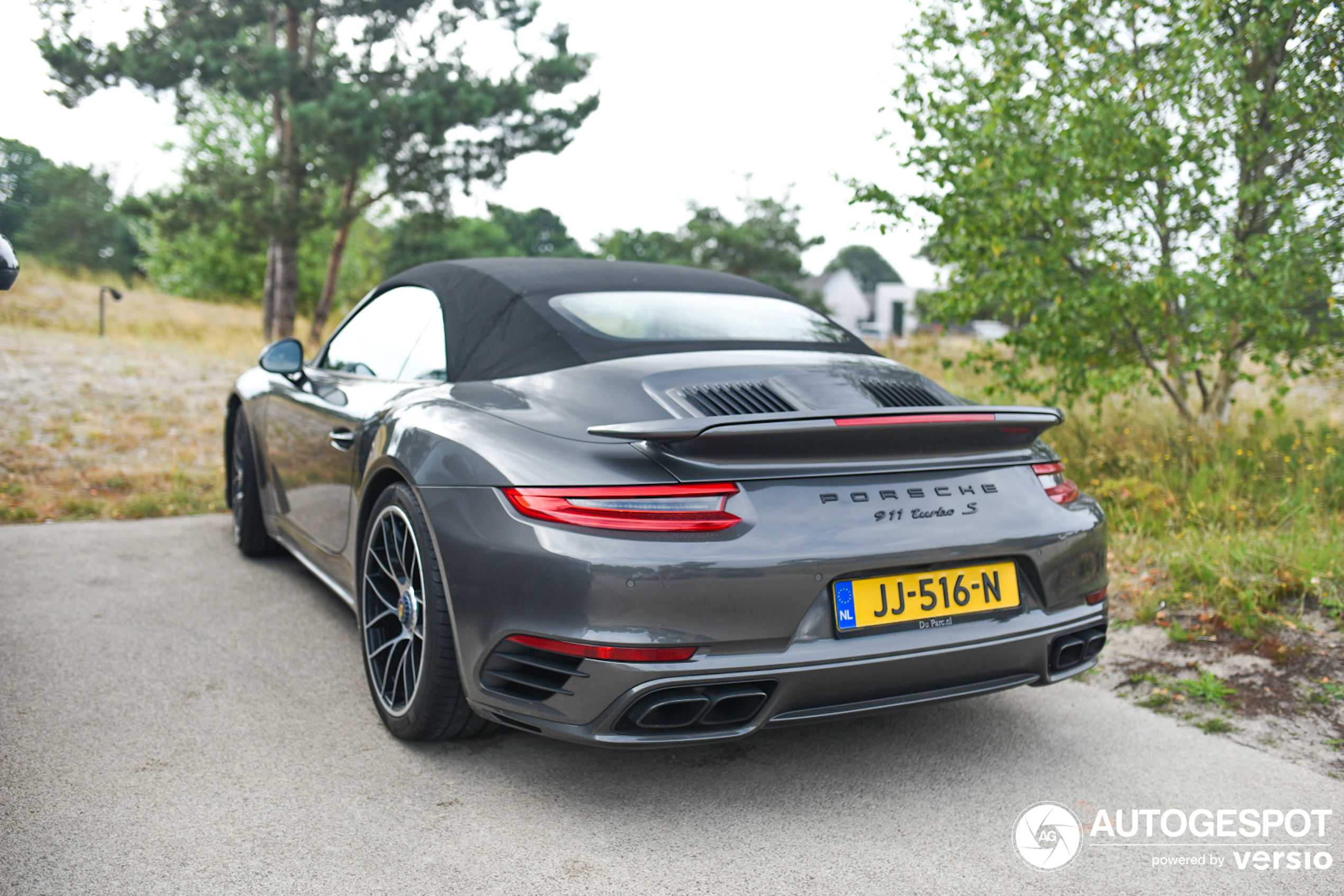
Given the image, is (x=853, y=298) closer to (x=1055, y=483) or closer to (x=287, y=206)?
(x=287, y=206)

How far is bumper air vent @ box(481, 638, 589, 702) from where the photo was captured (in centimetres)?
216

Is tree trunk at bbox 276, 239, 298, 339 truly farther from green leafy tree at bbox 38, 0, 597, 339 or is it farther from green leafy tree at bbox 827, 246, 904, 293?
green leafy tree at bbox 827, 246, 904, 293

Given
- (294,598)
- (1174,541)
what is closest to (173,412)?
(294,598)

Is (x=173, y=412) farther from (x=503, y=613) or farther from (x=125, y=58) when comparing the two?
(x=125, y=58)

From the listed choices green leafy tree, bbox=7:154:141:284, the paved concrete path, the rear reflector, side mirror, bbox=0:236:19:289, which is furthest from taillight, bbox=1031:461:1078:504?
green leafy tree, bbox=7:154:141:284

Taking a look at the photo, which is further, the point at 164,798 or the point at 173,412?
the point at 173,412

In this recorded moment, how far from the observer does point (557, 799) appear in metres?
2.43

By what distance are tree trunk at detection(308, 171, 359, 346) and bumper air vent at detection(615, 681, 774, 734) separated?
1873 cm

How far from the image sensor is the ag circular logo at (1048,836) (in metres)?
2.17

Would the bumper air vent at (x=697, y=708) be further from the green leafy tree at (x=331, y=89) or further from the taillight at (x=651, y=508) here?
the green leafy tree at (x=331, y=89)

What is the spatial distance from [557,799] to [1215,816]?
1.62m

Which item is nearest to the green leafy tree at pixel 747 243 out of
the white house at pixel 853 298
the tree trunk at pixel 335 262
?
the tree trunk at pixel 335 262

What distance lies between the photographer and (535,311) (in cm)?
293

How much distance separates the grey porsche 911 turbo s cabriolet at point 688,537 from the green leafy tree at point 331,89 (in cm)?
1580
